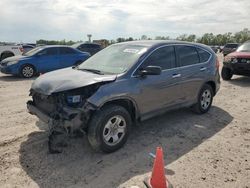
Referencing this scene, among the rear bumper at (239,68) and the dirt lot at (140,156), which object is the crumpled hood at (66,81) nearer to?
the dirt lot at (140,156)

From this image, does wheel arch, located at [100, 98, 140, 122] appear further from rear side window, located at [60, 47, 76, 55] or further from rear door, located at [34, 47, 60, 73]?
rear side window, located at [60, 47, 76, 55]

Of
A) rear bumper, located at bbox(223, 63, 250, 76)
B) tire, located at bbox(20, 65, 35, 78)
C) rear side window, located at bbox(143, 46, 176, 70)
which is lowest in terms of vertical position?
tire, located at bbox(20, 65, 35, 78)

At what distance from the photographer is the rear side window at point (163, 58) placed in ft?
17.6

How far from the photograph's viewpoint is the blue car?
12.5 meters

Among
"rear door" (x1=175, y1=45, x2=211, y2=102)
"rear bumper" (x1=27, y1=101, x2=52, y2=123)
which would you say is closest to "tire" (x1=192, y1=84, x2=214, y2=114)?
"rear door" (x1=175, y1=45, x2=211, y2=102)

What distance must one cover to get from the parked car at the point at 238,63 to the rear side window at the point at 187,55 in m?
5.32

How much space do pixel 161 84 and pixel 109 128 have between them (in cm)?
144

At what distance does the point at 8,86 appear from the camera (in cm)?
1045

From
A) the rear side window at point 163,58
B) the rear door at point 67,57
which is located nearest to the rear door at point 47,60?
the rear door at point 67,57

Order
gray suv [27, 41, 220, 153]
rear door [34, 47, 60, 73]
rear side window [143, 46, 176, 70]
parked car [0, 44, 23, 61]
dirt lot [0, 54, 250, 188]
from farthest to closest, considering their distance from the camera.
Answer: parked car [0, 44, 23, 61] < rear door [34, 47, 60, 73] < rear side window [143, 46, 176, 70] < gray suv [27, 41, 220, 153] < dirt lot [0, 54, 250, 188]

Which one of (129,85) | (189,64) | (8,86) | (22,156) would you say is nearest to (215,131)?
(189,64)

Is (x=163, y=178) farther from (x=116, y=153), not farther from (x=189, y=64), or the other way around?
(x=189, y=64)

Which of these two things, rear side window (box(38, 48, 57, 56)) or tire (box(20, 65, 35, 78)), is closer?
tire (box(20, 65, 35, 78))

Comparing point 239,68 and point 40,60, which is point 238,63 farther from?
point 40,60
